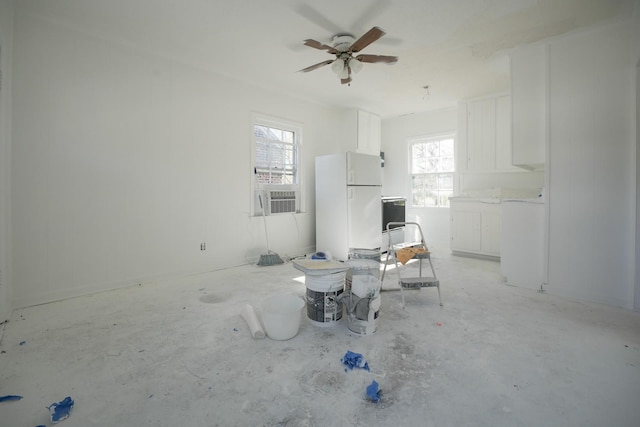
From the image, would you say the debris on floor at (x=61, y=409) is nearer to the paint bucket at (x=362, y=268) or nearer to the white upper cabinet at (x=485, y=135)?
the paint bucket at (x=362, y=268)

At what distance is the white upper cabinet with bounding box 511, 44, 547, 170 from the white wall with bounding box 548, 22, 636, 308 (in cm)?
9

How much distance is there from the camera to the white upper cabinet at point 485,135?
4809mm

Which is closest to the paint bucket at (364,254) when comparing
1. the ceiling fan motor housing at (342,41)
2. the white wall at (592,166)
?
the white wall at (592,166)

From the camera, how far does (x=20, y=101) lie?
8.90ft

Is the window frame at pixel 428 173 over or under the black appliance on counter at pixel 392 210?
over

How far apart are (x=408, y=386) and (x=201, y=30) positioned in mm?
3631

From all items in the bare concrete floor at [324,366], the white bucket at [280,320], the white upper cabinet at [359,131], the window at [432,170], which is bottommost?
the bare concrete floor at [324,366]

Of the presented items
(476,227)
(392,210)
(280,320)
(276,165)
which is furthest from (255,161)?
(476,227)

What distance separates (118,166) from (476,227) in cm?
507

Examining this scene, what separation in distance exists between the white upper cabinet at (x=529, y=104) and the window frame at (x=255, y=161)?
3.11 m

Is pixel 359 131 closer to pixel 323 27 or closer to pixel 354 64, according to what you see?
pixel 354 64

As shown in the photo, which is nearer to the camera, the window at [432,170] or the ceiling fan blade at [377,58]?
the ceiling fan blade at [377,58]

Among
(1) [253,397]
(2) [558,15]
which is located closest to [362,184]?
(2) [558,15]

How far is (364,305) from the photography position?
2.18 m
